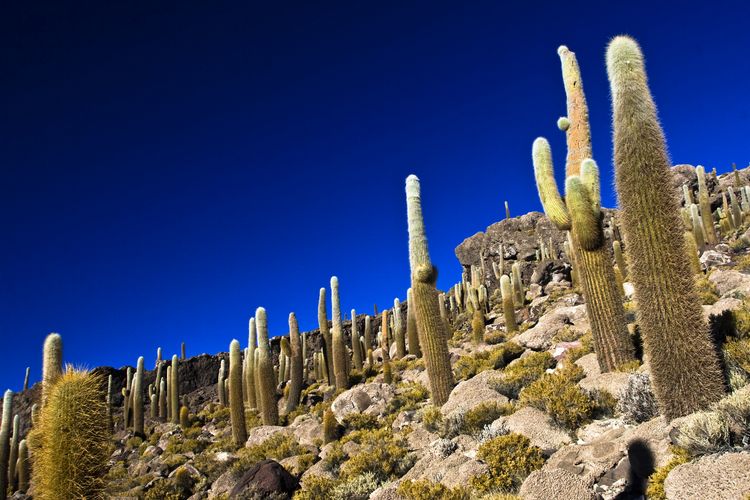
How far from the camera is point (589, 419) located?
24.5 ft

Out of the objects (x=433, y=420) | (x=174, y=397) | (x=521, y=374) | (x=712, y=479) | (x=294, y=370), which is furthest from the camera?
(x=174, y=397)

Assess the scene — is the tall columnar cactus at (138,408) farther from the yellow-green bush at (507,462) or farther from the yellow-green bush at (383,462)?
the yellow-green bush at (507,462)

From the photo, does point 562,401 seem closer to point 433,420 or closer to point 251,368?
point 433,420

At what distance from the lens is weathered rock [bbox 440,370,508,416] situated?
9557mm

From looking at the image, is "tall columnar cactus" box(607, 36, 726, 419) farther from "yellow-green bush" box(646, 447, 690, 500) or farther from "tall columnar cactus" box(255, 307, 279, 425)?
"tall columnar cactus" box(255, 307, 279, 425)

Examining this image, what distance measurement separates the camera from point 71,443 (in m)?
5.61

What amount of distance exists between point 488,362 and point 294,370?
10.0m

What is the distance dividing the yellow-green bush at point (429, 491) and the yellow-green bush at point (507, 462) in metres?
0.23

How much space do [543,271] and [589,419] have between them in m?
23.4

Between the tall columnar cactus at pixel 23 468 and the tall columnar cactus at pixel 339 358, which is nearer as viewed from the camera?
the tall columnar cactus at pixel 339 358

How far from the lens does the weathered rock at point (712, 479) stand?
152 inches

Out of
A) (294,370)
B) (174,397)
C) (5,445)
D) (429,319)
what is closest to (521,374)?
(429,319)

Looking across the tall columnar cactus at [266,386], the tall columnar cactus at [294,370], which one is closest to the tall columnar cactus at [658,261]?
the tall columnar cactus at [266,386]

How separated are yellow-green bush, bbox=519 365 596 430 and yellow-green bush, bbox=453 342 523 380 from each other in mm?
4630
